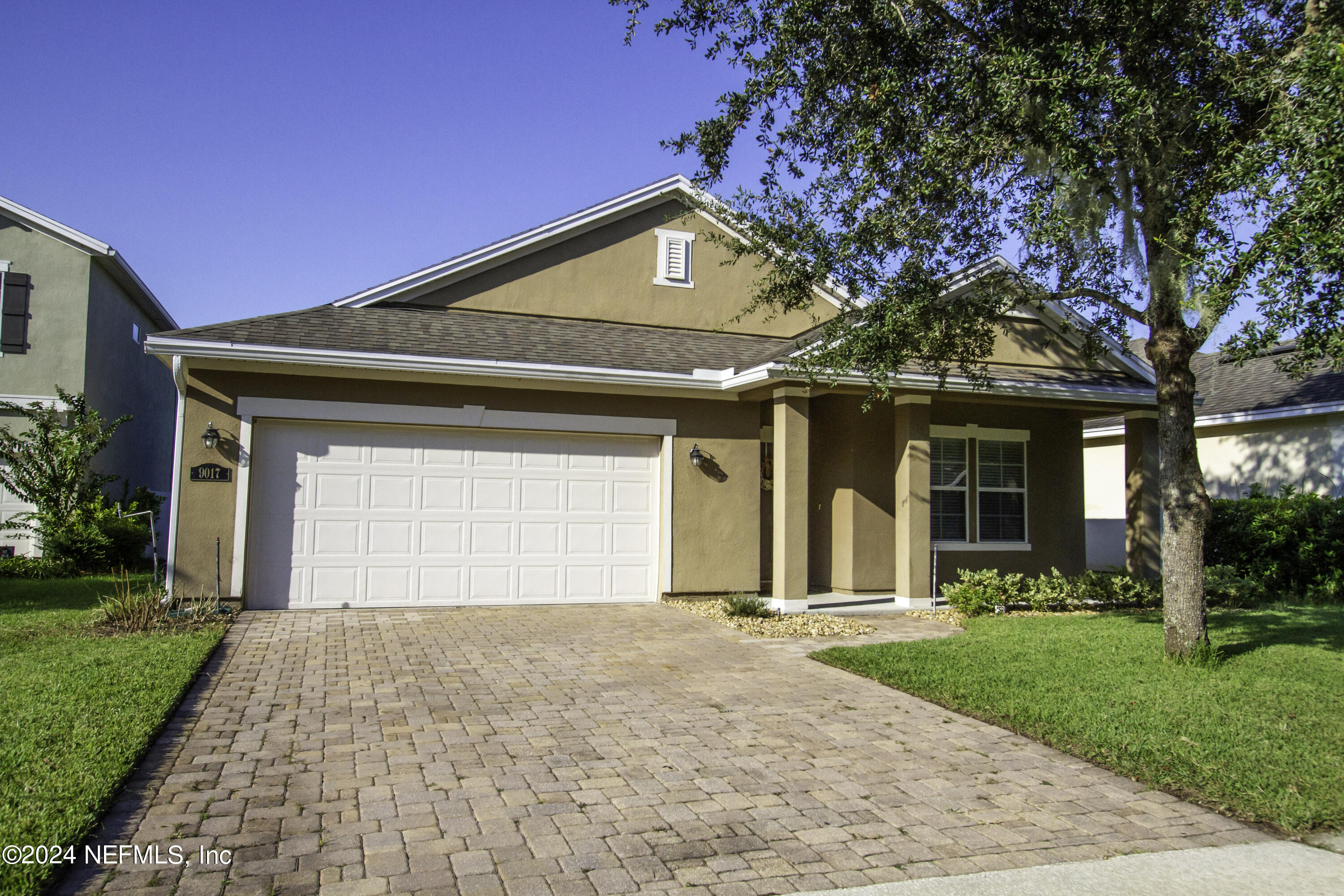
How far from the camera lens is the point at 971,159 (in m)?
8.18

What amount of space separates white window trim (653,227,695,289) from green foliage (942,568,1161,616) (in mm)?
6411

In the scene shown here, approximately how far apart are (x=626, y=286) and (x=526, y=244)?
5.78 ft

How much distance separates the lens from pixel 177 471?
10.7m

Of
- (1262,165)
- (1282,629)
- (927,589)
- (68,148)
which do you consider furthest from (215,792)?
(68,148)

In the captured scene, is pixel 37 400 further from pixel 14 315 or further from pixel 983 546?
pixel 983 546

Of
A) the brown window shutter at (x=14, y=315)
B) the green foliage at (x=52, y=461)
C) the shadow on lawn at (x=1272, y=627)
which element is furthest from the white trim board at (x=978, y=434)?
the brown window shutter at (x=14, y=315)

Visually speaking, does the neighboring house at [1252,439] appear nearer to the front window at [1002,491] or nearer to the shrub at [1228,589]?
the front window at [1002,491]

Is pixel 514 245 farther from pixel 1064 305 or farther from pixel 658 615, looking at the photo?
pixel 1064 305

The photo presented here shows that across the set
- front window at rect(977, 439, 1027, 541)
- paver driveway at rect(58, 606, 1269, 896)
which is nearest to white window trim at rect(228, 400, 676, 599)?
paver driveway at rect(58, 606, 1269, 896)

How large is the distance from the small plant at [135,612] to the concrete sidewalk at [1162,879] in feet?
27.4

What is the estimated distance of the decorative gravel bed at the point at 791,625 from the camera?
33.2 ft

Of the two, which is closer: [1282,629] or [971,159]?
[971,159]

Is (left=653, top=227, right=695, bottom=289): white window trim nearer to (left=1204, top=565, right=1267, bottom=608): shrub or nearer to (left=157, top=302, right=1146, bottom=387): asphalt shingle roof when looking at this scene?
(left=157, top=302, right=1146, bottom=387): asphalt shingle roof

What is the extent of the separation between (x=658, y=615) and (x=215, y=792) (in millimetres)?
7059
